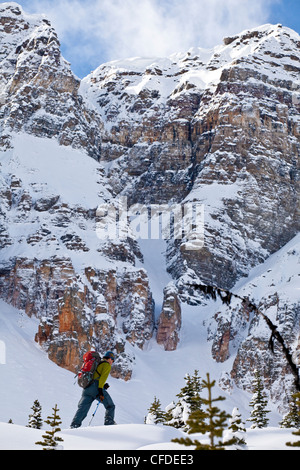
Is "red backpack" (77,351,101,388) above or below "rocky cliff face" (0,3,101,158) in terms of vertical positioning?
below

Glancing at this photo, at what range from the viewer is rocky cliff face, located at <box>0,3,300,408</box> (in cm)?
10056

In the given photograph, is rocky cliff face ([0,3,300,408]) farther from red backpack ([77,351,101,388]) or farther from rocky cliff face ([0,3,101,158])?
red backpack ([77,351,101,388])

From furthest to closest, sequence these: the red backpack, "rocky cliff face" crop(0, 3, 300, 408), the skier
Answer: "rocky cliff face" crop(0, 3, 300, 408) → the skier → the red backpack

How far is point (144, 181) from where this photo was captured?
160 meters

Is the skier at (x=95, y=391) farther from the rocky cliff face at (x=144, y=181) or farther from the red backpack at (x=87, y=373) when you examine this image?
the rocky cliff face at (x=144, y=181)

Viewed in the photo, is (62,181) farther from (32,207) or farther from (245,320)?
(245,320)

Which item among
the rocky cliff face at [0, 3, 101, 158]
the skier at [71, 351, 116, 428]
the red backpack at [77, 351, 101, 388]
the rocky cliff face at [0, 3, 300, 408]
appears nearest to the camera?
the red backpack at [77, 351, 101, 388]

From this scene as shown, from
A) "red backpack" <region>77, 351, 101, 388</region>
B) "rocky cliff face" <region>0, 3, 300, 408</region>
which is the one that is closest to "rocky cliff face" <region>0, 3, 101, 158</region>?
"rocky cliff face" <region>0, 3, 300, 408</region>

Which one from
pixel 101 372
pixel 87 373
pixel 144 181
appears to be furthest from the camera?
pixel 144 181

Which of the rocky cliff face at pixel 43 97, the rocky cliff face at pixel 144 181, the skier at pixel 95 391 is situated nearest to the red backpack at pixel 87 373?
the skier at pixel 95 391

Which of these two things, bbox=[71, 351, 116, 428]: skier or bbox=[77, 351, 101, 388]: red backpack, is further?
bbox=[71, 351, 116, 428]: skier

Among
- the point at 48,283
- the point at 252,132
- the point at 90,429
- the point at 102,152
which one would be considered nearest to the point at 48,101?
the point at 102,152

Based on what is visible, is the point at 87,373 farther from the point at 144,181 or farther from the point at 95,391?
the point at 144,181

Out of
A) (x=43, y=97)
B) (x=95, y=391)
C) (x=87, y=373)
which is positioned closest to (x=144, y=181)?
(x=43, y=97)
